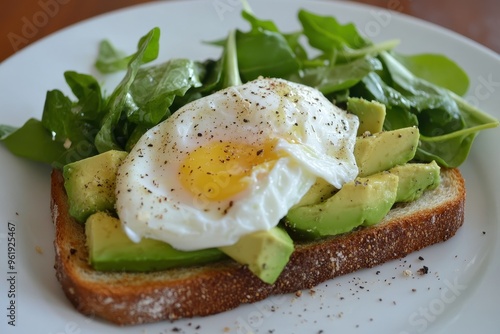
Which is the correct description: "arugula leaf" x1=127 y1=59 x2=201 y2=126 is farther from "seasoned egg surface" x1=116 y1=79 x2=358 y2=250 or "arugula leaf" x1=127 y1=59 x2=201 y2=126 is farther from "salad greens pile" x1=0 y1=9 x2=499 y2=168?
"seasoned egg surface" x1=116 y1=79 x2=358 y2=250

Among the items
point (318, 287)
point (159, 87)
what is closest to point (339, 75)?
point (159, 87)

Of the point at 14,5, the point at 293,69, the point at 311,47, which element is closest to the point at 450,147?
the point at 293,69

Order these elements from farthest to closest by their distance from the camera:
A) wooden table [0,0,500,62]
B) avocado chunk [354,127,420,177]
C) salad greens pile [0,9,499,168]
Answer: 1. wooden table [0,0,500,62]
2. salad greens pile [0,9,499,168]
3. avocado chunk [354,127,420,177]

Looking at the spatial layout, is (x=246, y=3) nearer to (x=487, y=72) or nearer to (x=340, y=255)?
(x=487, y=72)

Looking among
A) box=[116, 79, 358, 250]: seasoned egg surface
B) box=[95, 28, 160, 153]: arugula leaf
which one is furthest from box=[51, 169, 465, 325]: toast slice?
box=[95, 28, 160, 153]: arugula leaf

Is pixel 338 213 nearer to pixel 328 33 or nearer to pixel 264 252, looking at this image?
pixel 264 252

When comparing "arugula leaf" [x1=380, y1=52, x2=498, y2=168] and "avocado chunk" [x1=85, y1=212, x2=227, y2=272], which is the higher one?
"arugula leaf" [x1=380, y1=52, x2=498, y2=168]
